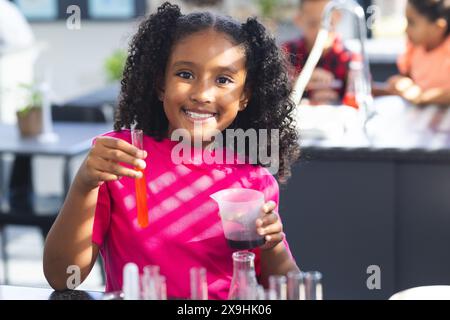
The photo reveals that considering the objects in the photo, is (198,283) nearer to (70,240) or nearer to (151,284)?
(151,284)

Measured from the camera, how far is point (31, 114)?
381cm

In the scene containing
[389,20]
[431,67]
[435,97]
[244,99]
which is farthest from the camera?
[389,20]

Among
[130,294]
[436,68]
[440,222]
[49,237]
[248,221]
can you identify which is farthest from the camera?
[436,68]

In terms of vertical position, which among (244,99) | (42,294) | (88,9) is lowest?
(42,294)

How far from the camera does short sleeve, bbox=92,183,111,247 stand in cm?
167

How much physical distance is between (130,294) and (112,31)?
6.13 m

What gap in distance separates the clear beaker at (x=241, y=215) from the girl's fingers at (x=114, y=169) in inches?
6.4

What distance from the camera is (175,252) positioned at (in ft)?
5.42

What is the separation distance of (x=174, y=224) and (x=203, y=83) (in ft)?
0.87

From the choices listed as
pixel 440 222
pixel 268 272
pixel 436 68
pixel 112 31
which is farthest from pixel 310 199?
pixel 112 31

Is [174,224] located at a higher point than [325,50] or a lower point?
lower

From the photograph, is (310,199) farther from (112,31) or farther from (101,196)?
(112,31)

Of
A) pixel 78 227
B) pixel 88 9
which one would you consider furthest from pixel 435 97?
pixel 88 9

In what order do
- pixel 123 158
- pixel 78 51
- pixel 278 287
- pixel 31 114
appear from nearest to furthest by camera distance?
pixel 278 287 → pixel 123 158 → pixel 31 114 → pixel 78 51
